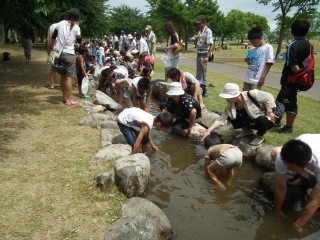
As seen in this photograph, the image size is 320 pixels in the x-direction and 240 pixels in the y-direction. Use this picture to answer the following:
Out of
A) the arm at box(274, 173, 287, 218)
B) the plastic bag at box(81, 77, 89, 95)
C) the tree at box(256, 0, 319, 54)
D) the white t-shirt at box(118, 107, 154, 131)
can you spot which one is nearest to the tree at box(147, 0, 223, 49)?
the tree at box(256, 0, 319, 54)

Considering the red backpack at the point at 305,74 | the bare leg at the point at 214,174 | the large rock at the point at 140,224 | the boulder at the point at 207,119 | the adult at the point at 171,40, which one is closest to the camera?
the large rock at the point at 140,224

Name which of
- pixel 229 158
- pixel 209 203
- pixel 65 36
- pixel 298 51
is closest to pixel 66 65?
pixel 65 36

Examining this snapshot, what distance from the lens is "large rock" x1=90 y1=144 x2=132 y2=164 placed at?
352 cm

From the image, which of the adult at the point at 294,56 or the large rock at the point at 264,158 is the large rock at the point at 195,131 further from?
the adult at the point at 294,56

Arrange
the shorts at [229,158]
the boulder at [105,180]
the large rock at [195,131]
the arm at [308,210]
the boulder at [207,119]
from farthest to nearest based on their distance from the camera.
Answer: the boulder at [207,119], the large rock at [195,131], the shorts at [229,158], the boulder at [105,180], the arm at [308,210]

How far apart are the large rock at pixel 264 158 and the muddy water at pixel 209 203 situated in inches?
4.6

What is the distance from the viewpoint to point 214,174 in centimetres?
377

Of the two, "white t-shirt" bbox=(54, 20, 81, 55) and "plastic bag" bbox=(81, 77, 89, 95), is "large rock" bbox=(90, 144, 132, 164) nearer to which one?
"white t-shirt" bbox=(54, 20, 81, 55)

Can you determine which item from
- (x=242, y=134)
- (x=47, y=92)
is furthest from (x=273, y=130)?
(x=47, y=92)

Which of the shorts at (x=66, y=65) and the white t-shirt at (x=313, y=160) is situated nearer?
the white t-shirt at (x=313, y=160)

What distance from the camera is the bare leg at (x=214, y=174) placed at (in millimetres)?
3586

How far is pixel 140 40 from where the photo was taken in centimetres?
972

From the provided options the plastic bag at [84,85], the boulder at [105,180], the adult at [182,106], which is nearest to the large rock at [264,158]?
the adult at [182,106]

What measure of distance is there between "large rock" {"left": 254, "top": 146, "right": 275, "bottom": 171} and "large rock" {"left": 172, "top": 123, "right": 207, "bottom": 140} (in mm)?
1220
